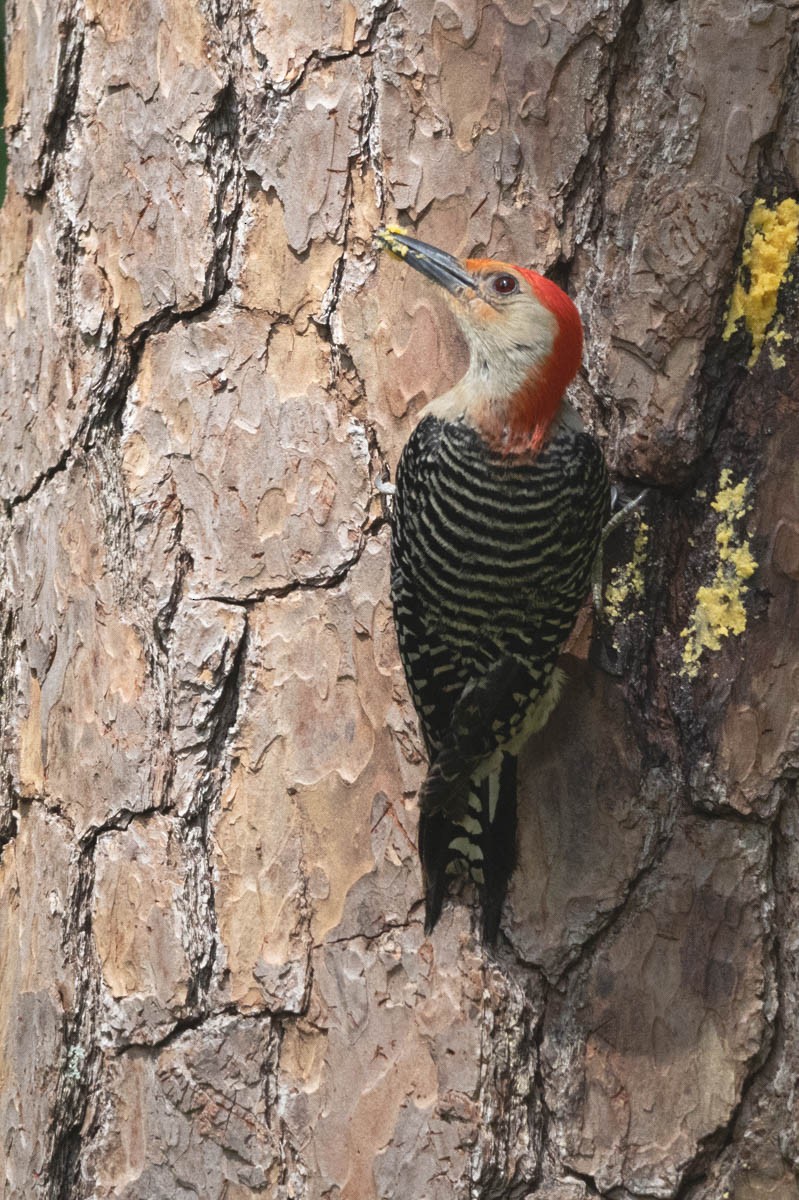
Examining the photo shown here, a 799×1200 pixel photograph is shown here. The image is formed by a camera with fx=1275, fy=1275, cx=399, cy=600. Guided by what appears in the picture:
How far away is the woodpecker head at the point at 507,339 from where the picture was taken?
279 centimetres

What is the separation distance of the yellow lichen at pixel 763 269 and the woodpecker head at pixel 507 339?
352mm

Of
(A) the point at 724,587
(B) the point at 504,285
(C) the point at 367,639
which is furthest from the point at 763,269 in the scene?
(C) the point at 367,639

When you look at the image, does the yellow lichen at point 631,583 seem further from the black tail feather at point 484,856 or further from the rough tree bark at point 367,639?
the black tail feather at point 484,856

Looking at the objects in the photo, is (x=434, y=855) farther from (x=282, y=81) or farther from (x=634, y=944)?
(x=282, y=81)

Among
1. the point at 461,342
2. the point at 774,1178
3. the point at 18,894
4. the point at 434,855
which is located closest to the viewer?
the point at 774,1178

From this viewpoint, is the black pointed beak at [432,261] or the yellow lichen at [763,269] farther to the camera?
the black pointed beak at [432,261]

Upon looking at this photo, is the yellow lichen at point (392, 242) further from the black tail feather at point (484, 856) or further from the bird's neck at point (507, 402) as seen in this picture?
the black tail feather at point (484, 856)

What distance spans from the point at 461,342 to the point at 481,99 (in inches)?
21.5

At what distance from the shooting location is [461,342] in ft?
10.0

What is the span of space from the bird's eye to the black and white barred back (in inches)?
12.4

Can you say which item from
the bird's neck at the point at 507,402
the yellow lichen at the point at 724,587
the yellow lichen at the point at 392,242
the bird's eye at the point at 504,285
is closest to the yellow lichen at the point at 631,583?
the yellow lichen at the point at 724,587

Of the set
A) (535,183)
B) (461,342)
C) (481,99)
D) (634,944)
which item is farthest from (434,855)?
(481,99)

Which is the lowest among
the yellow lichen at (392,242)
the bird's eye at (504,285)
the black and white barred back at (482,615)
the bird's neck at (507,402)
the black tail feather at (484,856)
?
the black tail feather at (484,856)

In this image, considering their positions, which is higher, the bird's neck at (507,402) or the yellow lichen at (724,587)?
the bird's neck at (507,402)
